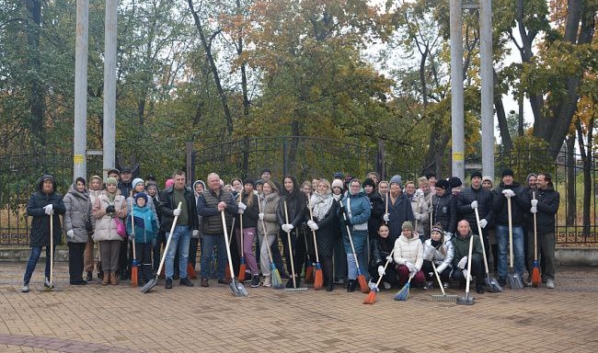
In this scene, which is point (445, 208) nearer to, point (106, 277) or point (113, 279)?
point (113, 279)

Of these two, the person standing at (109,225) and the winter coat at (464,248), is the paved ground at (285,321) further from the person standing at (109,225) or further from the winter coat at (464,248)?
the winter coat at (464,248)

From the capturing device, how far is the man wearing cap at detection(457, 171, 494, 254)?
31.9 feet

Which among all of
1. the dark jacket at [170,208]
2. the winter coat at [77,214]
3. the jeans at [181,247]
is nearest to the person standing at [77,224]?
the winter coat at [77,214]

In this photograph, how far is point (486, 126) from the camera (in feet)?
37.4

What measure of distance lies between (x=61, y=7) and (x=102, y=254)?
1030 cm

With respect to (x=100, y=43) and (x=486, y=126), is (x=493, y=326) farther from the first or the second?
(x=100, y=43)

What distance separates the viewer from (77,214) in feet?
32.2

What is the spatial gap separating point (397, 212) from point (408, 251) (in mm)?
806

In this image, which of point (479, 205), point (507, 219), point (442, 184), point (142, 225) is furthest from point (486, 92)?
point (142, 225)

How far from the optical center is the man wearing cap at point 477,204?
383 inches

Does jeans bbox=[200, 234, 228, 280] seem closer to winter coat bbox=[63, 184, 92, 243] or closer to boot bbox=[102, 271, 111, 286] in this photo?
boot bbox=[102, 271, 111, 286]

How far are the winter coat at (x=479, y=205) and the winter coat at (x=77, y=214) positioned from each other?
241 inches

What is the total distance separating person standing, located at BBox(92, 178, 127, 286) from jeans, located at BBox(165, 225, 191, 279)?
844mm

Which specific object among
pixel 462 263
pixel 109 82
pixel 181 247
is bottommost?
pixel 462 263
